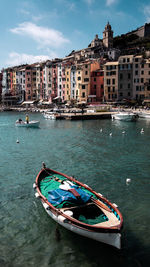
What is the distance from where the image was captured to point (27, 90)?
13400 centimetres

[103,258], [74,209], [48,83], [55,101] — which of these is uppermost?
[48,83]

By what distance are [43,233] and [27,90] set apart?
128 m

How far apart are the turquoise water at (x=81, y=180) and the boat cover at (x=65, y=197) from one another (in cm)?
131

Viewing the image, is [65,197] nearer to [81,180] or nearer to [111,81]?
[81,180]

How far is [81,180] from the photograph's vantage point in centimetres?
1903

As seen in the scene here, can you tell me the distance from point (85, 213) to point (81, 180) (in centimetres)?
723

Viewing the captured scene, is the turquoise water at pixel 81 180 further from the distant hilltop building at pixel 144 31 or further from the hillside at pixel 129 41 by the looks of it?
the distant hilltop building at pixel 144 31

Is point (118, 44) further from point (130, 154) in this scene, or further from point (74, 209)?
point (74, 209)

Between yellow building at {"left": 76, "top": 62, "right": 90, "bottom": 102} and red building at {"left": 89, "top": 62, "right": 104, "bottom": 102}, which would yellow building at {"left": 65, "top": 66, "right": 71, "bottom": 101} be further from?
red building at {"left": 89, "top": 62, "right": 104, "bottom": 102}

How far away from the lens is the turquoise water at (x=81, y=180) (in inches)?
407

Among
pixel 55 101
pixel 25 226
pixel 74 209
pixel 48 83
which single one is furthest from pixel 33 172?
pixel 48 83

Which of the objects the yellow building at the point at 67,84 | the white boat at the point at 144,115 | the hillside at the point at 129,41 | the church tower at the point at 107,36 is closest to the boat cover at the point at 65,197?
the white boat at the point at 144,115

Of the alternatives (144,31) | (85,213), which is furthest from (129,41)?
(85,213)

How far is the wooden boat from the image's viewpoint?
10.1m
